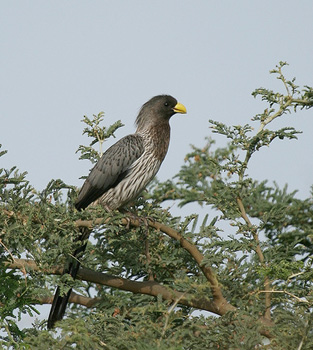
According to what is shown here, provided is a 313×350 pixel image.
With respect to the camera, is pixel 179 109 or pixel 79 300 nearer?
pixel 79 300

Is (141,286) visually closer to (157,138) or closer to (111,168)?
(111,168)

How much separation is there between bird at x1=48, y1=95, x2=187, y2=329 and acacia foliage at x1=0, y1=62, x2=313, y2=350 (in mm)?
435

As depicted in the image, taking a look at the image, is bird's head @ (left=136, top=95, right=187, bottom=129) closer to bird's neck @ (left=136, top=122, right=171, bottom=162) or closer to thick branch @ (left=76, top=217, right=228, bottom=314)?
bird's neck @ (left=136, top=122, right=171, bottom=162)

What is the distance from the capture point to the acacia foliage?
428cm

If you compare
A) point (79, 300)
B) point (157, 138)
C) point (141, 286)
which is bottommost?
point (79, 300)

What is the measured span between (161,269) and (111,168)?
1.44 meters

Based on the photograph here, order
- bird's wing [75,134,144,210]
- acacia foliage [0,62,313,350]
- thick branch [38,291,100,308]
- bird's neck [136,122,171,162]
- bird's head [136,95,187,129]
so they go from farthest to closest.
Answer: bird's head [136,95,187,129] < bird's neck [136,122,171,162] < bird's wing [75,134,144,210] < thick branch [38,291,100,308] < acacia foliage [0,62,313,350]

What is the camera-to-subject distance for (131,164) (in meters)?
7.18

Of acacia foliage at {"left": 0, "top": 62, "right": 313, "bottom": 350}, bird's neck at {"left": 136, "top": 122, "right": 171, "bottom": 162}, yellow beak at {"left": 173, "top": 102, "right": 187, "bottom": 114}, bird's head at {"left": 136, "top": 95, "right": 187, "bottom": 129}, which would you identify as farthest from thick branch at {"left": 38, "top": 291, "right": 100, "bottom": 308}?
yellow beak at {"left": 173, "top": 102, "right": 187, "bottom": 114}

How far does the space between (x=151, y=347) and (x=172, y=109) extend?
4.80 meters

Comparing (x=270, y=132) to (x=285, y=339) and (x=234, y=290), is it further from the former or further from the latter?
(x=285, y=339)

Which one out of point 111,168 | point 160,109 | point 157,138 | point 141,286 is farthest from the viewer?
point 160,109

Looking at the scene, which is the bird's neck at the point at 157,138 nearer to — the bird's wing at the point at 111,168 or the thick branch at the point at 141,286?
the bird's wing at the point at 111,168

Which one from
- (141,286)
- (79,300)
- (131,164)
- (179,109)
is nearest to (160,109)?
(179,109)
